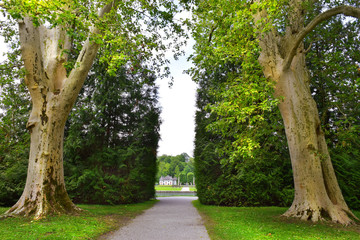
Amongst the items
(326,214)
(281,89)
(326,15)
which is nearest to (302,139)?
(281,89)

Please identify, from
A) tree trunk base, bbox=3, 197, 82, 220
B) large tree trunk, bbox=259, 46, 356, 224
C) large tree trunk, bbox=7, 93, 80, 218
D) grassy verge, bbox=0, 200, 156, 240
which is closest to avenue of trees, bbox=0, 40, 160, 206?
large tree trunk, bbox=7, 93, 80, 218

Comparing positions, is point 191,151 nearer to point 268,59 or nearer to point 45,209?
point 268,59

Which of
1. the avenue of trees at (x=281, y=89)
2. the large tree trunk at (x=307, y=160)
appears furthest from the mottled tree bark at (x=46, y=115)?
the large tree trunk at (x=307, y=160)

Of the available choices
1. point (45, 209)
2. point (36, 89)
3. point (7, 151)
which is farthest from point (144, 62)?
point (7, 151)

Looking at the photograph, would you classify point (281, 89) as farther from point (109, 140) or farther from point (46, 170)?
point (109, 140)

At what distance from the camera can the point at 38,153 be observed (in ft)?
27.1

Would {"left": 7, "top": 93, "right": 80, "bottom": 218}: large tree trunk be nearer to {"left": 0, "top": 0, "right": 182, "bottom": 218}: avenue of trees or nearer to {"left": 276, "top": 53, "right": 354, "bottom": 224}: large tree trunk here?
{"left": 0, "top": 0, "right": 182, "bottom": 218}: avenue of trees

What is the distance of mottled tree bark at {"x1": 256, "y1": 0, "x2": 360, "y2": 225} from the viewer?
7715mm

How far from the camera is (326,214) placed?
25.2ft

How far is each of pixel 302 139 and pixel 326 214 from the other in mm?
2604

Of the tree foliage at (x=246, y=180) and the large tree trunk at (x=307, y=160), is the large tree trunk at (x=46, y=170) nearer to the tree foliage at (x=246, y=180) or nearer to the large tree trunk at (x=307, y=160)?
the tree foliage at (x=246, y=180)

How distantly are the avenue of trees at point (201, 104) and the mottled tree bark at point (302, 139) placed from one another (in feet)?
0.13

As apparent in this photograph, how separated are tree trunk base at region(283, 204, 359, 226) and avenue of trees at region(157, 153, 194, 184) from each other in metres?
82.9

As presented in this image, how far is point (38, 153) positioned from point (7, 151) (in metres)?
5.97
